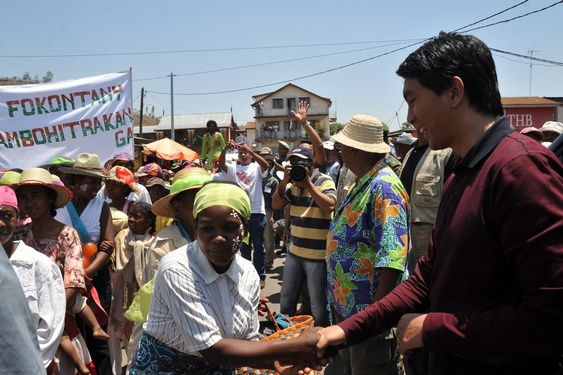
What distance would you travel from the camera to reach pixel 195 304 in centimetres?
201

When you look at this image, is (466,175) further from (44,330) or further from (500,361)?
(44,330)

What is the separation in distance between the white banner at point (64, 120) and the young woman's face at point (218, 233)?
454cm

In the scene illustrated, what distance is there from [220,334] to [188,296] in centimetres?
20

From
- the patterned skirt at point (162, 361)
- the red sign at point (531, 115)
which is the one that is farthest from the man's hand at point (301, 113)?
the red sign at point (531, 115)

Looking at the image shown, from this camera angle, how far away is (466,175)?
1.71m

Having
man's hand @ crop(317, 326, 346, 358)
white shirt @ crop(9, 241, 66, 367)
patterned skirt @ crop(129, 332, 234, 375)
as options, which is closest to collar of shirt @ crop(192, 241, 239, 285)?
patterned skirt @ crop(129, 332, 234, 375)

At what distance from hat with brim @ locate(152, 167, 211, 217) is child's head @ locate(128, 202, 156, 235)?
0.83 m

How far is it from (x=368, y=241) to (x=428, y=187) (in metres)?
1.32

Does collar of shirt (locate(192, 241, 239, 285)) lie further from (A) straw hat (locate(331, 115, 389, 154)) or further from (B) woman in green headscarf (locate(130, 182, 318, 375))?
(A) straw hat (locate(331, 115, 389, 154))

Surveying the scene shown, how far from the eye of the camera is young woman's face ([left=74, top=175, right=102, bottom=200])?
4.55 metres

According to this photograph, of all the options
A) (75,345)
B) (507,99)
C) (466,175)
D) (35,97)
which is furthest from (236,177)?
(507,99)

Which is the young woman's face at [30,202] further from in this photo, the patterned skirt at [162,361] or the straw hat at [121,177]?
the patterned skirt at [162,361]

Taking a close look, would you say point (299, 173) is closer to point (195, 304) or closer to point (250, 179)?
point (195, 304)

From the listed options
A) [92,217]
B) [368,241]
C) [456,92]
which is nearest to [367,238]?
[368,241]
